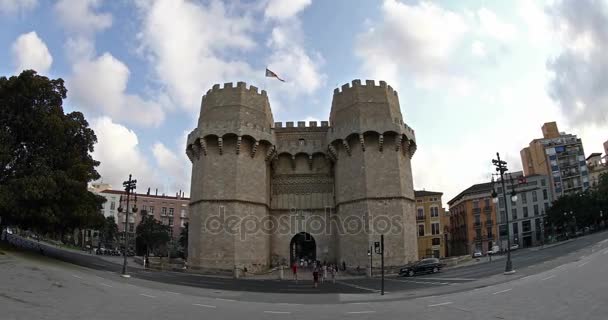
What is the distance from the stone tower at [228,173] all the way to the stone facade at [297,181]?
8 centimetres

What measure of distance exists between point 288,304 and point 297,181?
1054 inches

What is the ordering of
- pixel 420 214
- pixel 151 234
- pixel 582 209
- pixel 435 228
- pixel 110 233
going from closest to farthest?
1. pixel 582 209
2. pixel 151 234
3. pixel 435 228
4. pixel 420 214
5. pixel 110 233

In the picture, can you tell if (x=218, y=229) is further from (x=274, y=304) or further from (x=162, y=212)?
(x=162, y=212)

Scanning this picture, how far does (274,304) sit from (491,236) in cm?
6981

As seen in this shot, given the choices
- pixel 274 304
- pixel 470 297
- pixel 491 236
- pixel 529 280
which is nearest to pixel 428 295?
pixel 470 297

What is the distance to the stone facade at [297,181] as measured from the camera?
37.1 metres

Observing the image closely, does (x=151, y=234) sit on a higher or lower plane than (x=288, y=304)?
higher

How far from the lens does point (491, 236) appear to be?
253 feet

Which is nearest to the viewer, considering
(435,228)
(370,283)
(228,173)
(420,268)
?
(370,283)

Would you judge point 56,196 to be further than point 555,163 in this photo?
No

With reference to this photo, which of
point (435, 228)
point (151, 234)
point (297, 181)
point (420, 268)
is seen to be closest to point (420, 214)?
point (435, 228)

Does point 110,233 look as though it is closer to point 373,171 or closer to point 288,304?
point 373,171

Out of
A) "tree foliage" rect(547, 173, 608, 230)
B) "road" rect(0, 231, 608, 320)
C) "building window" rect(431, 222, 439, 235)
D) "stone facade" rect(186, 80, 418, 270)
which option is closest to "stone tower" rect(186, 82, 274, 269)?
"stone facade" rect(186, 80, 418, 270)

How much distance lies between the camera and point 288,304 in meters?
16.8
